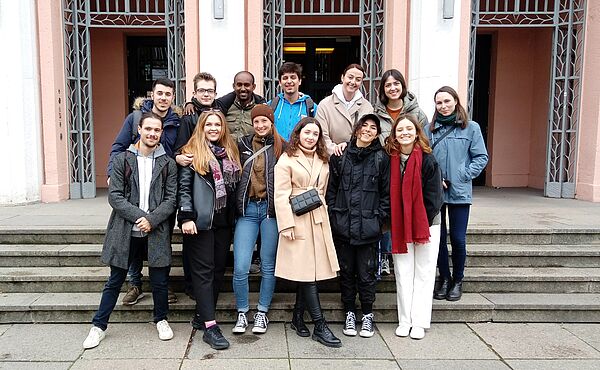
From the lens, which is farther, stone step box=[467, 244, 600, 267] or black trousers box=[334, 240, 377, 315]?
stone step box=[467, 244, 600, 267]

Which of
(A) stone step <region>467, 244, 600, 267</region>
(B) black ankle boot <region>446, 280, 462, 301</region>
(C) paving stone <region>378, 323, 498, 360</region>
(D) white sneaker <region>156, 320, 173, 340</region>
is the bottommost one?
(C) paving stone <region>378, 323, 498, 360</region>

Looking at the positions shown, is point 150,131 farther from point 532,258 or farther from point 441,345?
point 532,258

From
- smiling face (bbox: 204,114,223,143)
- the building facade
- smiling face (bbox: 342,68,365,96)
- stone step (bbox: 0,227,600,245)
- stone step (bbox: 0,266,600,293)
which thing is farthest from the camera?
the building facade

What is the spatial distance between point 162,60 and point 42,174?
367 cm

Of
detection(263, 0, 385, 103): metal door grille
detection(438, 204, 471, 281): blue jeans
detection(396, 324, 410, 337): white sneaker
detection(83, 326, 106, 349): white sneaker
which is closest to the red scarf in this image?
detection(438, 204, 471, 281): blue jeans

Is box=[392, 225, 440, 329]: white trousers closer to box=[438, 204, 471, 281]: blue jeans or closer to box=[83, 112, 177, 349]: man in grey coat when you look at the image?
box=[438, 204, 471, 281]: blue jeans

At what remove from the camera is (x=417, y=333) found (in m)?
4.38

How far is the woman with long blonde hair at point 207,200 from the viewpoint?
408cm

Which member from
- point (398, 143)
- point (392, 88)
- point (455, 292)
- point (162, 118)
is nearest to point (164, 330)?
point (162, 118)

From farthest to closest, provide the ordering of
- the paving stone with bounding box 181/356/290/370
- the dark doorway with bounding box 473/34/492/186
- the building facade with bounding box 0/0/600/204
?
the dark doorway with bounding box 473/34/492/186 → the building facade with bounding box 0/0/600/204 → the paving stone with bounding box 181/356/290/370

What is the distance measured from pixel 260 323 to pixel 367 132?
194 centimetres

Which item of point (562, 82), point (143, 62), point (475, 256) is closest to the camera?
point (475, 256)

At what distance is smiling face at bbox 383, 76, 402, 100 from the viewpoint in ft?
14.7

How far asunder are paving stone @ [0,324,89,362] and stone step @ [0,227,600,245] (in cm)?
130
